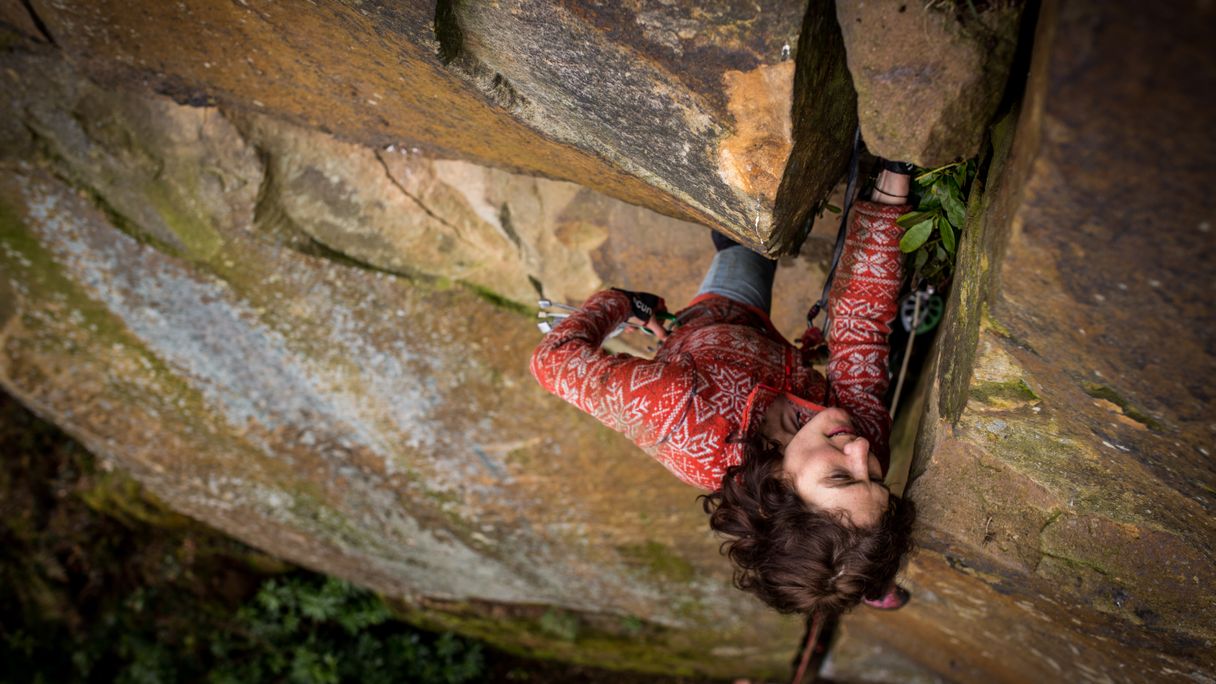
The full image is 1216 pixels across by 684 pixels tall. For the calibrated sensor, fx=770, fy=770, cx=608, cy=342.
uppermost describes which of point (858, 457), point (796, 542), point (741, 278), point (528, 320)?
point (741, 278)

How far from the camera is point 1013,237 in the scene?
1476 mm

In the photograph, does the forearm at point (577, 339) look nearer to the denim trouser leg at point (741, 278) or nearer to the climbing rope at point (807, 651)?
the denim trouser leg at point (741, 278)

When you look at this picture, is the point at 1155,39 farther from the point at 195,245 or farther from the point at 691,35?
the point at 195,245

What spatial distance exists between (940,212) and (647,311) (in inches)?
40.9

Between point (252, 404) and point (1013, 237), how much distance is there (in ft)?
12.3

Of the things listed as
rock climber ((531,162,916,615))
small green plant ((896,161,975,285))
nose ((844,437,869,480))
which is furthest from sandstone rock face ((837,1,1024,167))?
nose ((844,437,869,480))

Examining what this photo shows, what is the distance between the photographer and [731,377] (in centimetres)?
232

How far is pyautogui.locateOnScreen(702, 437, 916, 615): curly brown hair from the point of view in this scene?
2088 millimetres

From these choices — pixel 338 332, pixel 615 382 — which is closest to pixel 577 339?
pixel 615 382

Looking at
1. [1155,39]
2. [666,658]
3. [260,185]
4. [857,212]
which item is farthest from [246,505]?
[1155,39]

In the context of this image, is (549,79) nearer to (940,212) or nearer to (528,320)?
(940,212)

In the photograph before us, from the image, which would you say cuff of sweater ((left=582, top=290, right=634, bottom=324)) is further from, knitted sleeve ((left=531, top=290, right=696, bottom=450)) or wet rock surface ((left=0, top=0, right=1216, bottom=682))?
wet rock surface ((left=0, top=0, right=1216, bottom=682))

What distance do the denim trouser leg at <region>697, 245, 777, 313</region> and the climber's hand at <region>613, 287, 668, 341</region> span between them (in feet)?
0.61

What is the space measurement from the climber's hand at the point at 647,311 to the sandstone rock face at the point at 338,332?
1.98ft
